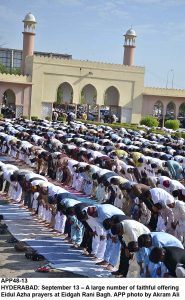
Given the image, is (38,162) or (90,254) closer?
(90,254)

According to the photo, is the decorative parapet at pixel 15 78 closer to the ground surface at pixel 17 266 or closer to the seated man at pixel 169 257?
the ground surface at pixel 17 266

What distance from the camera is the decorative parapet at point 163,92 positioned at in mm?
38438

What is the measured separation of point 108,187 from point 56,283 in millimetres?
5522

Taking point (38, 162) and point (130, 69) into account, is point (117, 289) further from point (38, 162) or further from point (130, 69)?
point (130, 69)

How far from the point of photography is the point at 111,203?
11.0 meters

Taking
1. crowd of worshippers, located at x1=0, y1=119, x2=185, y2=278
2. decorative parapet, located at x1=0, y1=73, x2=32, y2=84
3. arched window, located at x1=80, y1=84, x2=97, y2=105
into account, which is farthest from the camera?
arched window, located at x1=80, y1=84, x2=97, y2=105

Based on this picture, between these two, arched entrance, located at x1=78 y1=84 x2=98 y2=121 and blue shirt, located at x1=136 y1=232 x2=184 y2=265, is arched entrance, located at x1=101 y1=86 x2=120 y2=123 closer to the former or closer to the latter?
arched entrance, located at x1=78 y1=84 x2=98 y2=121

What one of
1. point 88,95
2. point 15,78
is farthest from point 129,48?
point 15,78

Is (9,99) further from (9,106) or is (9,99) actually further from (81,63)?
(81,63)

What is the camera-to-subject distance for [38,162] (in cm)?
1517

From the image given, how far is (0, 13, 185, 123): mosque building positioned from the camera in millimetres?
35281

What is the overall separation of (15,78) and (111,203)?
25.1m

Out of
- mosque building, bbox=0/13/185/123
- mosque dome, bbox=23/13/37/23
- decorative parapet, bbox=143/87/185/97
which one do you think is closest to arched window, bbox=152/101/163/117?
decorative parapet, bbox=143/87/185/97

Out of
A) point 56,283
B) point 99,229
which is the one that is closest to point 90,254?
point 99,229
